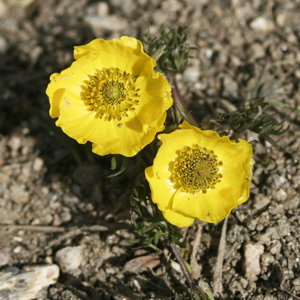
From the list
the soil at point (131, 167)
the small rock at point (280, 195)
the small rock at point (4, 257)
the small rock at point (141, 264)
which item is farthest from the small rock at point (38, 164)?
the small rock at point (280, 195)

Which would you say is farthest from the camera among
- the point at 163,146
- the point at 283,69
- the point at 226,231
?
the point at 283,69

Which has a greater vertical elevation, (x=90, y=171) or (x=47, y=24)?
(x=47, y=24)

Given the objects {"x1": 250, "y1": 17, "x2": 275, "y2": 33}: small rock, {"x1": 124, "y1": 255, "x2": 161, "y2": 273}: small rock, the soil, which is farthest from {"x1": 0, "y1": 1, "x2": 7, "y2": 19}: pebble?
{"x1": 124, "y1": 255, "x2": 161, "y2": 273}: small rock

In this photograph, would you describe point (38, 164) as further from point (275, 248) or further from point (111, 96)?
point (275, 248)

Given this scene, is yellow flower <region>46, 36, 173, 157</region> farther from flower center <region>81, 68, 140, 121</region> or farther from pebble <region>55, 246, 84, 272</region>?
pebble <region>55, 246, 84, 272</region>

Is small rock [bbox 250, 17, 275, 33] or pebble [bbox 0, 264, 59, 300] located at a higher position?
small rock [bbox 250, 17, 275, 33]

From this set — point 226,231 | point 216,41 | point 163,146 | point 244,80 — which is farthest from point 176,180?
point 216,41

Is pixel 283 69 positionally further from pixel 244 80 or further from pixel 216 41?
pixel 216 41
